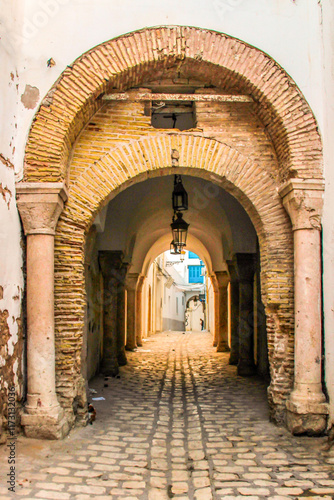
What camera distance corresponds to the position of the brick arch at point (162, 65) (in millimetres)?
4715

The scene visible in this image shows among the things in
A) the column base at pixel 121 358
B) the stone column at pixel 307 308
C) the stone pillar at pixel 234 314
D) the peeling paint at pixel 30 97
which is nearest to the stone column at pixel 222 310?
the stone pillar at pixel 234 314

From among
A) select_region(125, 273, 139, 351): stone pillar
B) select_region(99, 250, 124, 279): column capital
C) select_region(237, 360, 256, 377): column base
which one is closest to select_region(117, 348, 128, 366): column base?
select_region(99, 250, 124, 279): column capital

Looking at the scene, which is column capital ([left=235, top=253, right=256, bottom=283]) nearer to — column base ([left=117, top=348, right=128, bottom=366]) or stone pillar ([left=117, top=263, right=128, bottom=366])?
stone pillar ([left=117, top=263, right=128, bottom=366])

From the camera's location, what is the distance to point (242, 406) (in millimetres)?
6062

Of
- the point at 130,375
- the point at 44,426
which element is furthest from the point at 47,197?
the point at 130,375

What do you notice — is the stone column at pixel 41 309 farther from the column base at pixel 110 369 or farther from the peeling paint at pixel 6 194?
the column base at pixel 110 369

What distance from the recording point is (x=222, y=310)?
13133mm

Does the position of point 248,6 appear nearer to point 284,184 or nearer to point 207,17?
point 207,17

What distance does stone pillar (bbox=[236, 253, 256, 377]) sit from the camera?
8.72 m

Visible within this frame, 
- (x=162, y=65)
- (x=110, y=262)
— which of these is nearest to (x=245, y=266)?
(x=110, y=262)

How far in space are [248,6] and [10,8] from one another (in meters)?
2.63

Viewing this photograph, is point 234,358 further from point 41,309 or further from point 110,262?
point 41,309

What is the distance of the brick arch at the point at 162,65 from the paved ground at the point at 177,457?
276 cm

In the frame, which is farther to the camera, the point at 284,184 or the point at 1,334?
the point at 284,184
